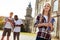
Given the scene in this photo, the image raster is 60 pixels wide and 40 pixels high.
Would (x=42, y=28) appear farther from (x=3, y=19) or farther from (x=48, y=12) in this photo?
(x=3, y=19)

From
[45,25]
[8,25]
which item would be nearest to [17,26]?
[8,25]

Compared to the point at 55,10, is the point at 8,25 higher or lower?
lower

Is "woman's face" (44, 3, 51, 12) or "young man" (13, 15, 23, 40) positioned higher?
"woman's face" (44, 3, 51, 12)

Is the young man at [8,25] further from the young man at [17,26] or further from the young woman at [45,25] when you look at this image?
the young woman at [45,25]

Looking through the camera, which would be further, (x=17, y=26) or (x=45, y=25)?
(x=17, y=26)

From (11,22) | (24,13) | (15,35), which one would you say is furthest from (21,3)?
(15,35)

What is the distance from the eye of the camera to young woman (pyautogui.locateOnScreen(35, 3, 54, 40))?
176 centimetres

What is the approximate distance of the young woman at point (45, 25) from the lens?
5.79 ft

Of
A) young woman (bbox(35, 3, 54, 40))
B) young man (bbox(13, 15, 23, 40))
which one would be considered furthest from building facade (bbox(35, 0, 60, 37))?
young man (bbox(13, 15, 23, 40))

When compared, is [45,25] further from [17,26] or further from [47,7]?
[17,26]

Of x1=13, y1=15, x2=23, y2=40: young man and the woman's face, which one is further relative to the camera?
x1=13, y1=15, x2=23, y2=40: young man

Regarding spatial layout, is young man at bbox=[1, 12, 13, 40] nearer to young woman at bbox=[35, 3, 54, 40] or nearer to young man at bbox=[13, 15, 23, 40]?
young man at bbox=[13, 15, 23, 40]

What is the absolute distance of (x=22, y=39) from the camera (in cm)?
192

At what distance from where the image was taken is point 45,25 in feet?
5.86
